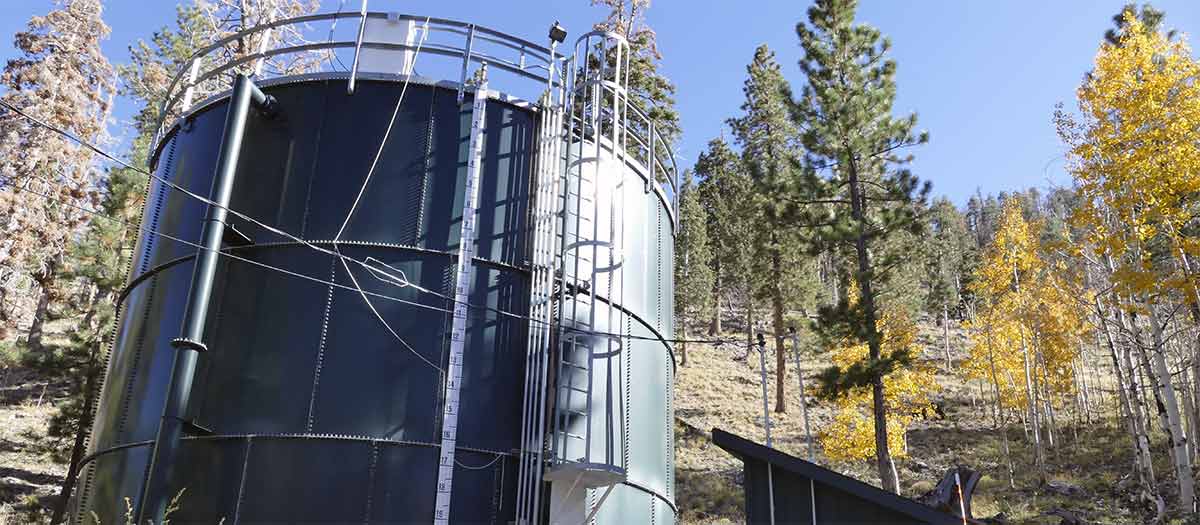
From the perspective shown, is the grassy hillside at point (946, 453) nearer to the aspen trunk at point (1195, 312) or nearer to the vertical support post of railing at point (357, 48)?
the aspen trunk at point (1195, 312)

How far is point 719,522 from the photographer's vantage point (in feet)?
85.8

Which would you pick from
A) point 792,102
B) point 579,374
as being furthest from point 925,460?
point 579,374

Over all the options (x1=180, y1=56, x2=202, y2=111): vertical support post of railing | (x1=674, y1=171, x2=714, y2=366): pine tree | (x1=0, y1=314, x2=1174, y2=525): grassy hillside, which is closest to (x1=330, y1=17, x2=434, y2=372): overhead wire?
(x1=180, y1=56, x2=202, y2=111): vertical support post of railing

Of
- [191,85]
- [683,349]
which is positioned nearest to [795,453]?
[683,349]

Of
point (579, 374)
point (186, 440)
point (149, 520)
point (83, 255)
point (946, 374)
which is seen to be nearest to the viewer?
point (149, 520)

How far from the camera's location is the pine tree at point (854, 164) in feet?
81.9

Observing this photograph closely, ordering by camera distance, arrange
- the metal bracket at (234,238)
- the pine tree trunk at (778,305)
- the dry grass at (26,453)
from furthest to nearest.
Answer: the pine tree trunk at (778,305) → the dry grass at (26,453) → the metal bracket at (234,238)

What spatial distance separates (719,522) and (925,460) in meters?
11.9

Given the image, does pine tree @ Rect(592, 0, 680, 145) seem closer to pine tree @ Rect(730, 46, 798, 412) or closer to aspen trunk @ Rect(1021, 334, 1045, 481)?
pine tree @ Rect(730, 46, 798, 412)

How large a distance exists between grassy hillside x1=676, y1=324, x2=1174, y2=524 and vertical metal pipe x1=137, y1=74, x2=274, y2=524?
1954cm

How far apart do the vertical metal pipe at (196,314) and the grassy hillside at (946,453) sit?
19541 mm

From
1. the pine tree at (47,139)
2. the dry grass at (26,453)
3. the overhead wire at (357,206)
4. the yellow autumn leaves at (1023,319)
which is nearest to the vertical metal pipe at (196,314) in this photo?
the overhead wire at (357,206)

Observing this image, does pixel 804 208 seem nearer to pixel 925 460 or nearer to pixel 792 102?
pixel 792 102

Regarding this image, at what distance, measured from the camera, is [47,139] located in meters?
30.1
